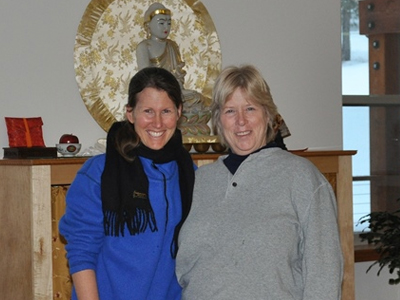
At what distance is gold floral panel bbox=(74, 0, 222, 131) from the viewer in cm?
426

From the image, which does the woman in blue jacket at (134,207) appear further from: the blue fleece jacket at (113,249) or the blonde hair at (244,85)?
the blonde hair at (244,85)

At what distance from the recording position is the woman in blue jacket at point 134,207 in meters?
2.37

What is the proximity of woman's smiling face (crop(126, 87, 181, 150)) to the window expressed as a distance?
374cm

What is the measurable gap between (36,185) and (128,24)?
1170 millimetres

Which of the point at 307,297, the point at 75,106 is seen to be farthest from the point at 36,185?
the point at 307,297

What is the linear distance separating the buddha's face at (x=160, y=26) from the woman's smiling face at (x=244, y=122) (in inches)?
75.7

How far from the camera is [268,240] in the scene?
221cm

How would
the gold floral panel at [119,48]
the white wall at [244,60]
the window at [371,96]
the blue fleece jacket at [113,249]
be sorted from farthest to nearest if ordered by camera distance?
the window at [371,96]
the gold floral panel at [119,48]
the white wall at [244,60]
the blue fleece jacket at [113,249]

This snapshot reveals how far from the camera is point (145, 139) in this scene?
2.46m

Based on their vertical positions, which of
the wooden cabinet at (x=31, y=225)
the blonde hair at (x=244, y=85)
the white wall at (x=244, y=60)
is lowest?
the wooden cabinet at (x=31, y=225)

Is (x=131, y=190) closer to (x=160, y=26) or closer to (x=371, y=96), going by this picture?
(x=160, y=26)

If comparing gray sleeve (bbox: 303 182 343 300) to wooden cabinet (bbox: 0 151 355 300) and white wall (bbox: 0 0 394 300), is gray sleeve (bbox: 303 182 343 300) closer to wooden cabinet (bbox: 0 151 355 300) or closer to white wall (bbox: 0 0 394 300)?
wooden cabinet (bbox: 0 151 355 300)

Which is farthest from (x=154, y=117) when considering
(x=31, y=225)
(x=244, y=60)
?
(x=244, y=60)

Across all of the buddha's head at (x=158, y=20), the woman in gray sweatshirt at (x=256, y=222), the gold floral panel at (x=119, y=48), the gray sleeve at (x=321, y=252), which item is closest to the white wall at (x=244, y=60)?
the gold floral panel at (x=119, y=48)
